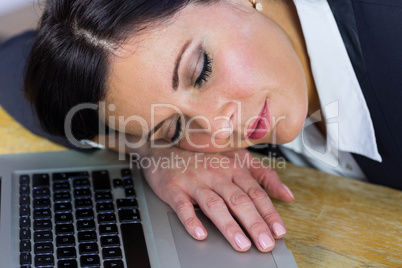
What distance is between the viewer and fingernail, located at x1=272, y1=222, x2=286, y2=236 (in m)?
0.80

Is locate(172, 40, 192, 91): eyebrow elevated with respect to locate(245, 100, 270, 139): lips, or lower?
elevated

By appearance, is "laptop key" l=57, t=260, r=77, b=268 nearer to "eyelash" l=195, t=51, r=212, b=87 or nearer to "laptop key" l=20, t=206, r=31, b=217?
"laptop key" l=20, t=206, r=31, b=217

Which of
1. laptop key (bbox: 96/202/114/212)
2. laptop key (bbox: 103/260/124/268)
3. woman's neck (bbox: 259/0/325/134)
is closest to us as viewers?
laptop key (bbox: 103/260/124/268)

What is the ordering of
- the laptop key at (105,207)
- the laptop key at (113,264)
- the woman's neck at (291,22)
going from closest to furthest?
the laptop key at (113,264) → the laptop key at (105,207) → the woman's neck at (291,22)

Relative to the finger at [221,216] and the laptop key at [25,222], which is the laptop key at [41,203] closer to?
the laptop key at [25,222]

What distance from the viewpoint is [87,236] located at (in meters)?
0.79

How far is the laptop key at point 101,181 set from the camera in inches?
35.1

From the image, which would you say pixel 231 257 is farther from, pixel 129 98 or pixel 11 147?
pixel 11 147

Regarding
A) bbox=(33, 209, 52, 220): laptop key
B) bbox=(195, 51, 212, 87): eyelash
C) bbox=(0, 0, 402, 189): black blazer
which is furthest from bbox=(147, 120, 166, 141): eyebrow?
bbox=(0, 0, 402, 189): black blazer

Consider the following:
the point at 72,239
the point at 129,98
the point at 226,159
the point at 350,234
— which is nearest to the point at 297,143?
the point at 226,159

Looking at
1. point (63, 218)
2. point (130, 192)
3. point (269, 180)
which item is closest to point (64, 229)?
point (63, 218)

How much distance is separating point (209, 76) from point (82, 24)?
22 cm

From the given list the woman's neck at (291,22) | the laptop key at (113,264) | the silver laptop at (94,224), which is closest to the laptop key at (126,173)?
the silver laptop at (94,224)

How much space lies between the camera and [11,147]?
1.03 metres
